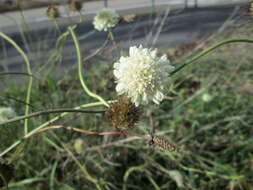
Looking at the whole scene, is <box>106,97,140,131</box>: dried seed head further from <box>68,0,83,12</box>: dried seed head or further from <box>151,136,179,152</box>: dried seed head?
<box>68,0,83,12</box>: dried seed head

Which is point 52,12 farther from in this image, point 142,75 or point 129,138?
point 142,75

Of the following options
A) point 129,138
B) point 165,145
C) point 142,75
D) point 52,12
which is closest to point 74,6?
point 52,12

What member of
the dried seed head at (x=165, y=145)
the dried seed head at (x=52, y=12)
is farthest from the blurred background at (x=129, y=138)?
the dried seed head at (x=165, y=145)

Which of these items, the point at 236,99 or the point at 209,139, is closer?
the point at 209,139

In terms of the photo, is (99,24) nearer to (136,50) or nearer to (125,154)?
(136,50)

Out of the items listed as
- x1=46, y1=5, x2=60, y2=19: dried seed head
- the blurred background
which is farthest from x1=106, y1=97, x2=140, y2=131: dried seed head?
x1=46, y1=5, x2=60, y2=19: dried seed head

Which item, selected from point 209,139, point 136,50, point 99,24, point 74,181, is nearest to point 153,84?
point 136,50

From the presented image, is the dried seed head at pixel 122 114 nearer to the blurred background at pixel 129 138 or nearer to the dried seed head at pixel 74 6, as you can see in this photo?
the blurred background at pixel 129 138
